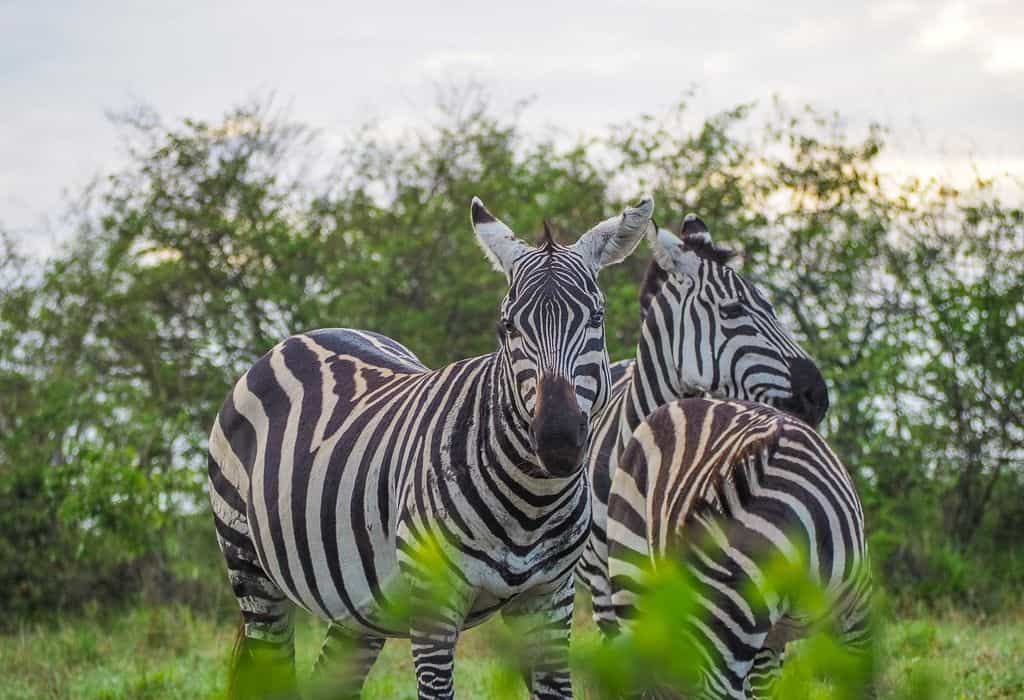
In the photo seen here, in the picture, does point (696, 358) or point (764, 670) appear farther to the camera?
point (696, 358)

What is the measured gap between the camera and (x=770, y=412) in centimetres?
496

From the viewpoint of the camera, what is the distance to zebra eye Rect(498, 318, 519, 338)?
12.5 feet

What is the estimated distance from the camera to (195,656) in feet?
28.4

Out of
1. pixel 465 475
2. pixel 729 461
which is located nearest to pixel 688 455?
pixel 729 461

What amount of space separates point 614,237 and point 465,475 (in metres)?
0.95

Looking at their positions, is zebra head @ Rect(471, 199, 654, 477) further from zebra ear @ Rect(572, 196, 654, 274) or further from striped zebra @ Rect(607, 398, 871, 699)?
striped zebra @ Rect(607, 398, 871, 699)

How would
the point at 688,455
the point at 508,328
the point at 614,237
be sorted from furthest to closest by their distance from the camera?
1. the point at 688,455
2. the point at 614,237
3. the point at 508,328

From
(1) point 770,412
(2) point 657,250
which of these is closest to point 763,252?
(2) point 657,250

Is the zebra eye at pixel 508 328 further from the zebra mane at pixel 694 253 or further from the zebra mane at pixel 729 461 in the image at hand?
the zebra mane at pixel 694 253

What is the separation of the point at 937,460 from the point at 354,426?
8.58m

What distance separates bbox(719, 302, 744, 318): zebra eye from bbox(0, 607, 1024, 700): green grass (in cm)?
159

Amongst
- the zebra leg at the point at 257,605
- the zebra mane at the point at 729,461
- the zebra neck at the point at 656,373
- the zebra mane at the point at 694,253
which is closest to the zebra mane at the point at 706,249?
the zebra mane at the point at 694,253

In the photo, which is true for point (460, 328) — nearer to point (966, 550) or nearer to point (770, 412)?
point (966, 550)

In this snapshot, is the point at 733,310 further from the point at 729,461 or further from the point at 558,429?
the point at 558,429
